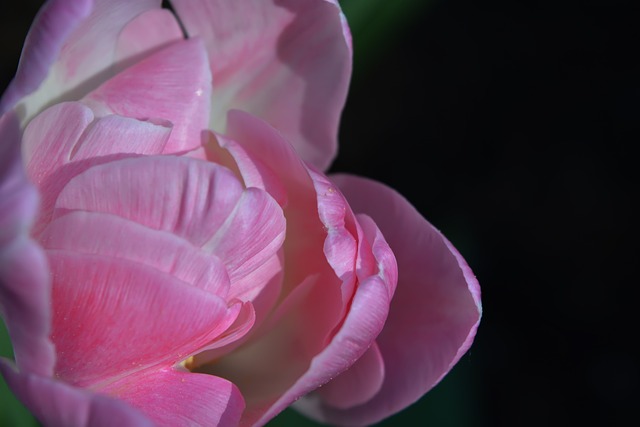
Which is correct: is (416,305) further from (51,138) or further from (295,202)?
(51,138)

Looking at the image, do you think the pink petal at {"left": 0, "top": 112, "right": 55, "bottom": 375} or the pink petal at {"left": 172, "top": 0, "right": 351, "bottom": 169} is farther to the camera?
the pink petal at {"left": 172, "top": 0, "right": 351, "bottom": 169}

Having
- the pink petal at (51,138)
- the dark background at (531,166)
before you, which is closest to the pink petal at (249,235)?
the pink petal at (51,138)

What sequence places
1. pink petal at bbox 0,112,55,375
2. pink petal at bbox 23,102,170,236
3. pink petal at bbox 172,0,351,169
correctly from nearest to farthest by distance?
pink petal at bbox 0,112,55,375 → pink petal at bbox 23,102,170,236 → pink petal at bbox 172,0,351,169

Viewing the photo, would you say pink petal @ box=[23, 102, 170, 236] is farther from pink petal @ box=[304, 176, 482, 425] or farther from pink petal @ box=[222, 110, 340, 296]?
pink petal @ box=[304, 176, 482, 425]

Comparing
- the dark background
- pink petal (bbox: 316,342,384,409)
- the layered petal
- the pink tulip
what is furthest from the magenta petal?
the dark background

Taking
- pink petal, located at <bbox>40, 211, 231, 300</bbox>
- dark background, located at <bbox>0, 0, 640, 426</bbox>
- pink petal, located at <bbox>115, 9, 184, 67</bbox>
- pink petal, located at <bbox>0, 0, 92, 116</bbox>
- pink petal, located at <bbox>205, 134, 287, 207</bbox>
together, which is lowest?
dark background, located at <bbox>0, 0, 640, 426</bbox>

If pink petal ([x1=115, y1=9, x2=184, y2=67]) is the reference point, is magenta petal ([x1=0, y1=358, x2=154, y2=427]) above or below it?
below

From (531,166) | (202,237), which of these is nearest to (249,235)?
(202,237)
